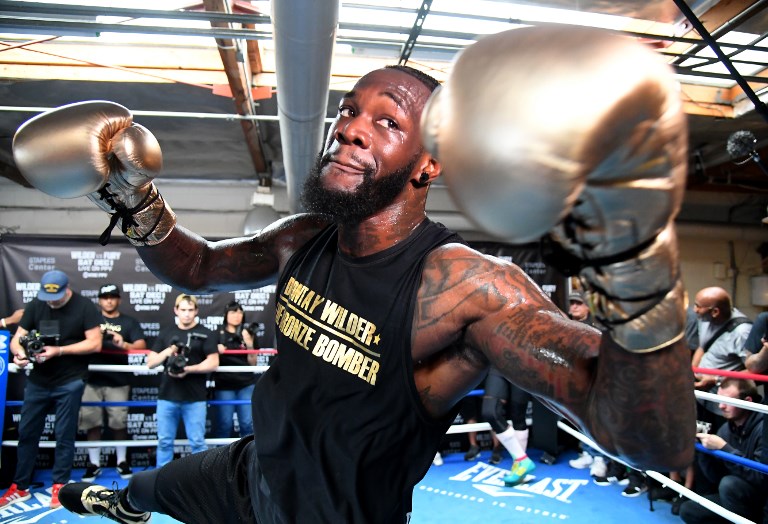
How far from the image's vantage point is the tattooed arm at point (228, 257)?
172cm

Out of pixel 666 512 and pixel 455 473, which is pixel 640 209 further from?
pixel 455 473

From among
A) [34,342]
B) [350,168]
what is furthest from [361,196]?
[34,342]

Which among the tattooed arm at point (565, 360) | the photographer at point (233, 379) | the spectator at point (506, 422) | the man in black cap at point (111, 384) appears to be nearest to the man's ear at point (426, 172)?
the tattooed arm at point (565, 360)

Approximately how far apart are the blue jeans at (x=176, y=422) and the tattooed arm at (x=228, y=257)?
3016 mm

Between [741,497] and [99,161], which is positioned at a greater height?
[99,161]

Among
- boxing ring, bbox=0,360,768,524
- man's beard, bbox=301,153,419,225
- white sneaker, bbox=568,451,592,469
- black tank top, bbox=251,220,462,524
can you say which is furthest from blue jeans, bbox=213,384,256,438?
man's beard, bbox=301,153,419,225

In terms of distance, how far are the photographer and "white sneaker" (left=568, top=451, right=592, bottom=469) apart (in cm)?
303

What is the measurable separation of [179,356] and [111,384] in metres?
1.33

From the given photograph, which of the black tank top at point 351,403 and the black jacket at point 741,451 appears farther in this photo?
the black jacket at point 741,451

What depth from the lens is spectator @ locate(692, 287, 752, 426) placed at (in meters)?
3.86

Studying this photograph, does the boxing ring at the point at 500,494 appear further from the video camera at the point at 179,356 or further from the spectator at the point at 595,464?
the video camera at the point at 179,356

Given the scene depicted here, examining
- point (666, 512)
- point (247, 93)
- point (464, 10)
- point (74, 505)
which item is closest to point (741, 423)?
point (666, 512)

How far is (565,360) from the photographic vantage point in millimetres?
959

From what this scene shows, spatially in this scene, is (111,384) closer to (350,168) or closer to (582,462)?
(582,462)
